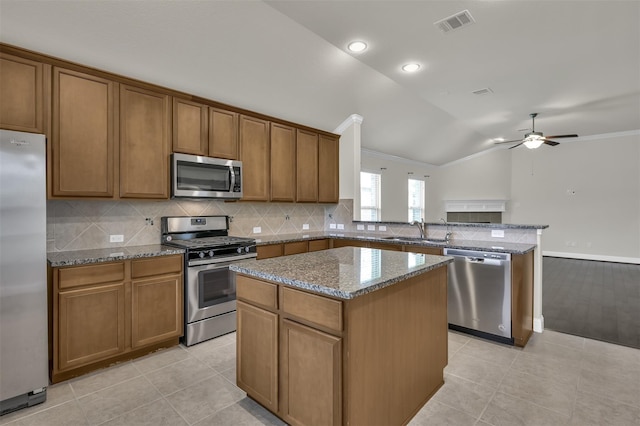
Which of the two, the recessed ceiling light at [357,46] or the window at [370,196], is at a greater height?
the recessed ceiling light at [357,46]

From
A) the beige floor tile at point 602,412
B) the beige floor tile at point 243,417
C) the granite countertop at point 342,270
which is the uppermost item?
the granite countertop at point 342,270

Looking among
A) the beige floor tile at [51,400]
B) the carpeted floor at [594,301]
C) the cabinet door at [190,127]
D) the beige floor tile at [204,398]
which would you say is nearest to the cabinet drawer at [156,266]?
the beige floor tile at [51,400]

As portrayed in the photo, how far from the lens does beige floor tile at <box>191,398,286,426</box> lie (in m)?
1.95

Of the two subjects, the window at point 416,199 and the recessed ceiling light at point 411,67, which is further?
the window at point 416,199

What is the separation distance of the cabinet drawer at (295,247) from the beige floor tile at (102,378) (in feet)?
6.52

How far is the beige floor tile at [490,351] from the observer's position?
275cm

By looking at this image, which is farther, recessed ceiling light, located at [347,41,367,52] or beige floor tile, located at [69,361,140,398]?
recessed ceiling light, located at [347,41,367,52]

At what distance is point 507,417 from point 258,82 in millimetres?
3807

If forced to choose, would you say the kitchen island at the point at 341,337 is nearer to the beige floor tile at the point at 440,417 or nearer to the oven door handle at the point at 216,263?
the beige floor tile at the point at 440,417

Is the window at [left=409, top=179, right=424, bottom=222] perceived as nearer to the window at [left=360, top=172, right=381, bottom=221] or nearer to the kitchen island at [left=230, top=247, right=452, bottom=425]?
the window at [left=360, top=172, right=381, bottom=221]

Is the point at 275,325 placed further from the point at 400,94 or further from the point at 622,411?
the point at 400,94

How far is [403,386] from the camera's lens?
6.13 ft

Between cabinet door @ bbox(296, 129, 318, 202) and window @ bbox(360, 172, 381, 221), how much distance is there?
265cm

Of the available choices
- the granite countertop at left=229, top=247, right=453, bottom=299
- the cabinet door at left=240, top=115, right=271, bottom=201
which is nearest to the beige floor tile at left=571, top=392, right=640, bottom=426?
the granite countertop at left=229, top=247, right=453, bottom=299
